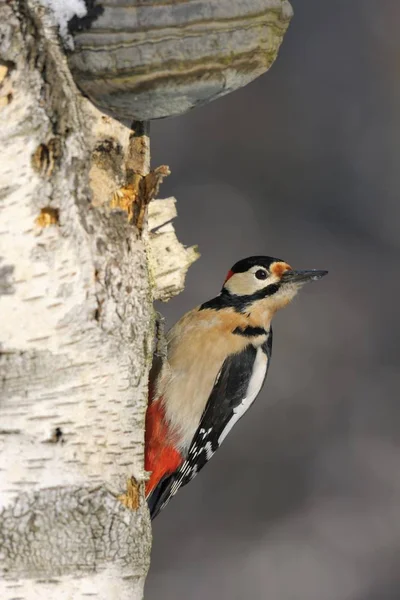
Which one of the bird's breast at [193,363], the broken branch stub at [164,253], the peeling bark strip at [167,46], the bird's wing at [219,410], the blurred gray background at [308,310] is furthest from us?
the blurred gray background at [308,310]

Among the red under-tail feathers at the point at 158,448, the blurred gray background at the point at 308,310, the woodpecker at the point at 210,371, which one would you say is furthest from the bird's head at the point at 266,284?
the blurred gray background at the point at 308,310

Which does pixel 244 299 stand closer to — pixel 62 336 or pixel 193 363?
pixel 193 363

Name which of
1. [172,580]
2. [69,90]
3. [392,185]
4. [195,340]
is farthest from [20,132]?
[392,185]

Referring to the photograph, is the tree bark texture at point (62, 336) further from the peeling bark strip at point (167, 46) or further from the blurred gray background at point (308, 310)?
the blurred gray background at point (308, 310)

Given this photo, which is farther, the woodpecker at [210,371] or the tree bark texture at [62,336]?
the woodpecker at [210,371]

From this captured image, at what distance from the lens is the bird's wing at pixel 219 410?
3158 millimetres

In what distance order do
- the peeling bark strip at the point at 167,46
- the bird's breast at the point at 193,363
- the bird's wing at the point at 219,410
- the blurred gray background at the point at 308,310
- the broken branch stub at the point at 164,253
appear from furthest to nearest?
the blurred gray background at the point at 308,310 < the bird's wing at the point at 219,410 < the bird's breast at the point at 193,363 < the broken branch stub at the point at 164,253 < the peeling bark strip at the point at 167,46

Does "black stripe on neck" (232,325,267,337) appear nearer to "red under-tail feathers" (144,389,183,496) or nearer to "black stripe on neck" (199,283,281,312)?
"black stripe on neck" (199,283,281,312)

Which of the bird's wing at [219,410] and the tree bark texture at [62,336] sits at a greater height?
the tree bark texture at [62,336]

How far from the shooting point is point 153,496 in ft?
10.6

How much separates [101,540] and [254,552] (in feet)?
9.40

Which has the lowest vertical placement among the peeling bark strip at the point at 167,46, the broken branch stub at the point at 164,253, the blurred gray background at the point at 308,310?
the blurred gray background at the point at 308,310

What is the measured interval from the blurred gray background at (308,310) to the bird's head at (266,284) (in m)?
1.56

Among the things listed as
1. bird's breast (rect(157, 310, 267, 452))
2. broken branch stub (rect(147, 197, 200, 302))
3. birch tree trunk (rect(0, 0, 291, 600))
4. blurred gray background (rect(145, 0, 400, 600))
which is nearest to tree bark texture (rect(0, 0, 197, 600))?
birch tree trunk (rect(0, 0, 291, 600))
